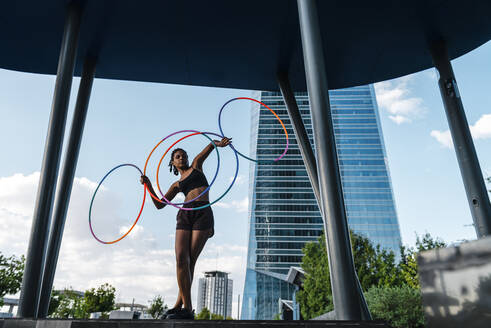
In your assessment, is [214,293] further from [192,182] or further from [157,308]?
[192,182]

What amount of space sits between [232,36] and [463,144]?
7.20 metres

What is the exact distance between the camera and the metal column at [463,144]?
841 cm

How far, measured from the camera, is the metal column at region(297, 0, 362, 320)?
4.87 m

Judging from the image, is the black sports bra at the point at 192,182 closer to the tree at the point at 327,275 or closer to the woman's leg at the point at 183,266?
the woman's leg at the point at 183,266

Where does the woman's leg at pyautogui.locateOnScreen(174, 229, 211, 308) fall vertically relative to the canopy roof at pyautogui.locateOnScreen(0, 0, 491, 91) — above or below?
below

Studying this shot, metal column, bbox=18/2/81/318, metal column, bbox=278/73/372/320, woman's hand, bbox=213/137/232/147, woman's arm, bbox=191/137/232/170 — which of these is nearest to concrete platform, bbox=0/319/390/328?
metal column, bbox=18/2/81/318

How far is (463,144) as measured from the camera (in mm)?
9117

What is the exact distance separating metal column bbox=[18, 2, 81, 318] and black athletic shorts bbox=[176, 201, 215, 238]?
324 cm

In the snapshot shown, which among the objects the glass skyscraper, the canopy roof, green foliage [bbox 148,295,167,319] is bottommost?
green foliage [bbox 148,295,167,319]

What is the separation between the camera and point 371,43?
9953 mm

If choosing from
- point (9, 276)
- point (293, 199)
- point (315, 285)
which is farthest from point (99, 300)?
point (293, 199)

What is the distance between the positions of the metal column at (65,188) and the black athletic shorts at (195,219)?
14.1 ft

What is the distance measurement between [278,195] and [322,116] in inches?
3433

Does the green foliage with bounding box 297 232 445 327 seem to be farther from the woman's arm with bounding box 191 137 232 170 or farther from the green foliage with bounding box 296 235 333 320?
the woman's arm with bounding box 191 137 232 170
